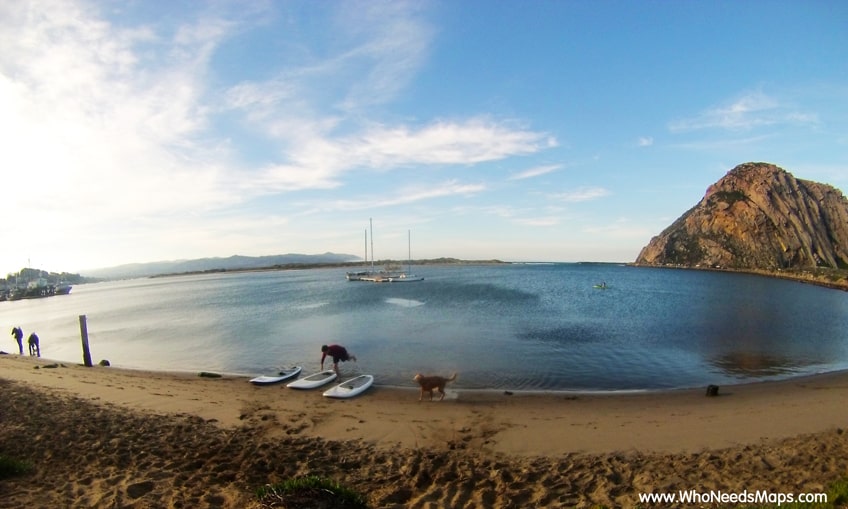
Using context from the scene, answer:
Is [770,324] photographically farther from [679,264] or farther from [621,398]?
[679,264]

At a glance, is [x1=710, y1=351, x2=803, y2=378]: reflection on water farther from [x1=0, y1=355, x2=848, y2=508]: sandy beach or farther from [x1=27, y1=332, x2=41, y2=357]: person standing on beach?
[x1=27, y1=332, x2=41, y2=357]: person standing on beach

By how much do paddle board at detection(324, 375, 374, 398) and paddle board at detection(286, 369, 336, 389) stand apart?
1.02 m

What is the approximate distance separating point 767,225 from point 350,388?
494 feet

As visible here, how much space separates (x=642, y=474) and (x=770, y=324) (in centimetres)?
3241

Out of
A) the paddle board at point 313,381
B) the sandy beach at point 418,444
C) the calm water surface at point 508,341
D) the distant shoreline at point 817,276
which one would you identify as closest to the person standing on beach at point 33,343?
the calm water surface at point 508,341

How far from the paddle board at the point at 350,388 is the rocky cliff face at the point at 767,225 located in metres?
135

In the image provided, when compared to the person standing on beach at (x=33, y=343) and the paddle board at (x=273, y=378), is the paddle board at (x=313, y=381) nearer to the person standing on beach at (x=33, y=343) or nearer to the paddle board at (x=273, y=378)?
the paddle board at (x=273, y=378)

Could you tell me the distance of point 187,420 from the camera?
432 inches

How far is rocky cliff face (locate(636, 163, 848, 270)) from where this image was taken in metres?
118

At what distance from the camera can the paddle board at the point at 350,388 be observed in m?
14.3

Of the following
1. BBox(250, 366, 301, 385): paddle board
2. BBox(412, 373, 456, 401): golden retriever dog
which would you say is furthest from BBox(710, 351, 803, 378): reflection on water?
BBox(250, 366, 301, 385): paddle board

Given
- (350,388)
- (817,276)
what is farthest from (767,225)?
(350,388)

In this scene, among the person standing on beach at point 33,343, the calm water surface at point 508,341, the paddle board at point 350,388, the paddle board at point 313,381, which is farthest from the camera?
the person standing on beach at point 33,343

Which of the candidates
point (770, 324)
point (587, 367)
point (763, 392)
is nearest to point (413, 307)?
point (587, 367)
